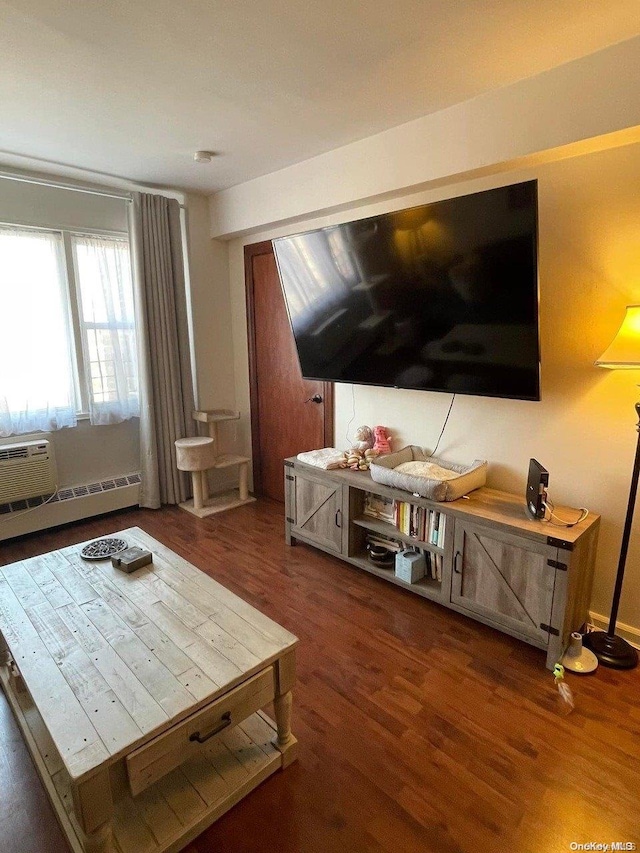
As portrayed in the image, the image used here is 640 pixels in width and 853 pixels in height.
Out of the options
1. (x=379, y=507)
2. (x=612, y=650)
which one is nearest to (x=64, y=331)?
(x=379, y=507)

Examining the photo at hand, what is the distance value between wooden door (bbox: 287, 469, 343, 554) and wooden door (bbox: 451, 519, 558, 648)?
31.1 inches

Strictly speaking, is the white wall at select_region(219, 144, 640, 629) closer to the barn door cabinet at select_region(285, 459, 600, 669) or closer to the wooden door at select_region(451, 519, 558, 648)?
the barn door cabinet at select_region(285, 459, 600, 669)

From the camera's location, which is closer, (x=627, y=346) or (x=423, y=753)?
(x=423, y=753)

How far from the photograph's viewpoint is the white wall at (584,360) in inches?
79.0

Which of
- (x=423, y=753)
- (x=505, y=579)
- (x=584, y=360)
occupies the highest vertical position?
(x=584, y=360)

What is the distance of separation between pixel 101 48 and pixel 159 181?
5.61 feet

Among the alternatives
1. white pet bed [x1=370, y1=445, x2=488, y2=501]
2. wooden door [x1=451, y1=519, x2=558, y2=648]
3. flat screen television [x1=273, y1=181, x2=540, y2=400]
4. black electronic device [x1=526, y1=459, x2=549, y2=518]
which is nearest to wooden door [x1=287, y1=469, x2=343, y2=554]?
white pet bed [x1=370, y1=445, x2=488, y2=501]

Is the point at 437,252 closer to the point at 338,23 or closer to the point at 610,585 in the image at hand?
the point at 338,23

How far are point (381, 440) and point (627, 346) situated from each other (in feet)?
4.88

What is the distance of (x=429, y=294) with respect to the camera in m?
2.31

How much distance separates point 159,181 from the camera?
3459 millimetres

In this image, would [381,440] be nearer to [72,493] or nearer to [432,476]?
[432,476]

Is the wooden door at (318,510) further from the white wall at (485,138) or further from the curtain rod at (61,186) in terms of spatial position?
the curtain rod at (61,186)

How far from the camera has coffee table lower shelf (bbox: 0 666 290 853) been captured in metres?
1.30
